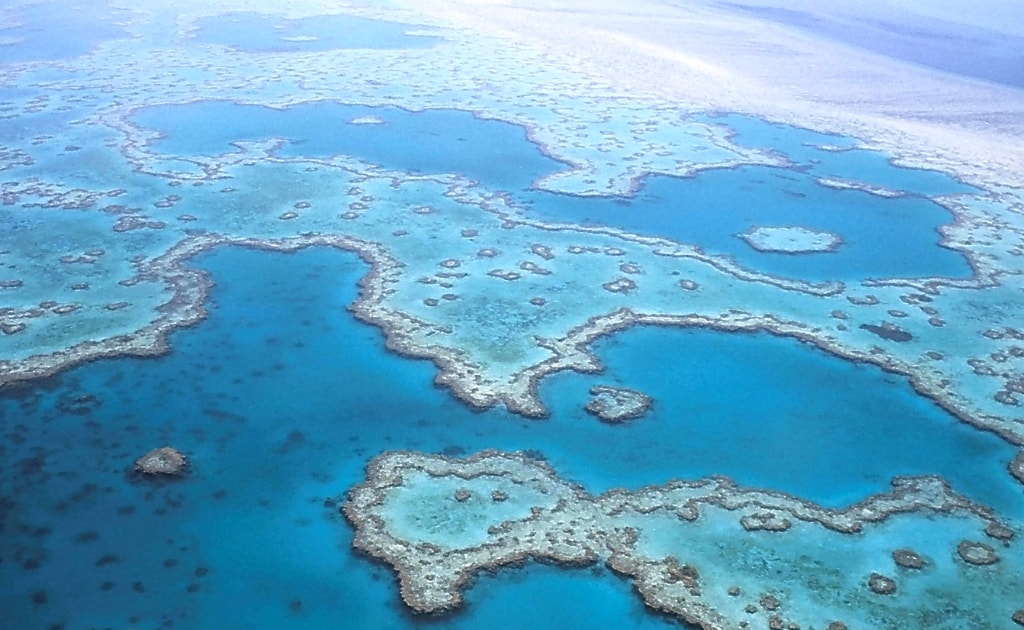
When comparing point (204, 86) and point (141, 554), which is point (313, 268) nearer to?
point (141, 554)

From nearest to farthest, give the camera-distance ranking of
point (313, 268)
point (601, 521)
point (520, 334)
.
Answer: point (601, 521) < point (520, 334) < point (313, 268)

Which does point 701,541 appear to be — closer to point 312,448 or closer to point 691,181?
point 312,448

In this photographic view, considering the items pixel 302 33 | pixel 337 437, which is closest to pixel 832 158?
pixel 337 437

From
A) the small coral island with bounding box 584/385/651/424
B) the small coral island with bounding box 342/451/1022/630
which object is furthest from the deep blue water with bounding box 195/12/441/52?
the small coral island with bounding box 342/451/1022/630

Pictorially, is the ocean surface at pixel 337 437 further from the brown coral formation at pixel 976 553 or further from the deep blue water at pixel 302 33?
the deep blue water at pixel 302 33

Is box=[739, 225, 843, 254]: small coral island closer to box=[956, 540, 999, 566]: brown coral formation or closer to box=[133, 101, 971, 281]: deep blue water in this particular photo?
box=[133, 101, 971, 281]: deep blue water

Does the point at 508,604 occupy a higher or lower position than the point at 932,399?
lower

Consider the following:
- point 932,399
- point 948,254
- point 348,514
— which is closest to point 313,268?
point 348,514
